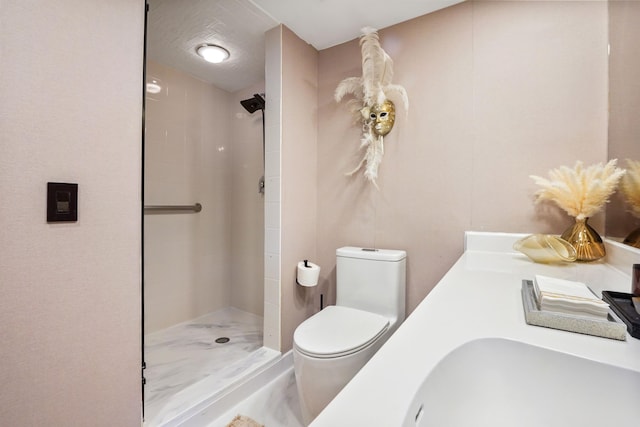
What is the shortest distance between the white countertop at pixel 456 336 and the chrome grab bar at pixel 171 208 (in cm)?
200

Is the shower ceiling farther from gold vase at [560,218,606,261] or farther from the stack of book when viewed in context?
the stack of book

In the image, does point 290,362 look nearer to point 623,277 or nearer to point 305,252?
point 305,252

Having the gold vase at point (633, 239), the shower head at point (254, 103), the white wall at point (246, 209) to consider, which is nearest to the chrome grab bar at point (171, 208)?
the white wall at point (246, 209)

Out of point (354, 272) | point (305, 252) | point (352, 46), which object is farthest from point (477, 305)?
point (352, 46)

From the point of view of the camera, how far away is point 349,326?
1323 mm

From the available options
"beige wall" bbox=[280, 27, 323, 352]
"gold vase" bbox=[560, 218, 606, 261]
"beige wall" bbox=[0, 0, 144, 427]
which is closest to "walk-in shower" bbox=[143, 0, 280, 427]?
"beige wall" bbox=[280, 27, 323, 352]

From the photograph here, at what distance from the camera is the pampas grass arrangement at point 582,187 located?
1021 mm

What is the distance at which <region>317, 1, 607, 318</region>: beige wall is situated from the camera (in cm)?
122

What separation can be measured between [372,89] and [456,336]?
5.02 feet

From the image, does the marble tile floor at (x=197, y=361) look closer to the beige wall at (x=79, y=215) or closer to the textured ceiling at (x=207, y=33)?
the beige wall at (x=79, y=215)

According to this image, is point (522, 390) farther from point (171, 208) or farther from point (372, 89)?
point (171, 208)

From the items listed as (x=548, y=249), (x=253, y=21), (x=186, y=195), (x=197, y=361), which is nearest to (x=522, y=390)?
(x=548, y=249)

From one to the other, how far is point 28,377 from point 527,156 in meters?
2.05

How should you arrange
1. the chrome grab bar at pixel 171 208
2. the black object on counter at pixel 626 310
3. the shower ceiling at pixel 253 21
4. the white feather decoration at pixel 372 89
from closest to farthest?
the black object on counter at pixel 626 310, the shower ceiling at pixel 253 21, the white feather decoration at pixel 372 89, the chrome grab bar at pixel 171 208
